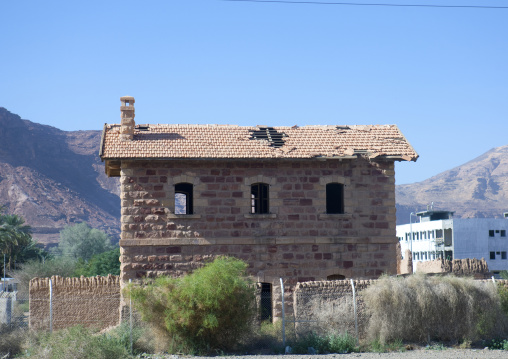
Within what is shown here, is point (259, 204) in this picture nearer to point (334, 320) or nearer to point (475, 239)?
point (334, 320)

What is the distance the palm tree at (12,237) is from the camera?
50.6 metres

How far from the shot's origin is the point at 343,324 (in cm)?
1828

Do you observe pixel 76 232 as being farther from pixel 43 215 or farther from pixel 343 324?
pixel 343 324

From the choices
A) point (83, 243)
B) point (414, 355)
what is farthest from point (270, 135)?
point (83, 243)

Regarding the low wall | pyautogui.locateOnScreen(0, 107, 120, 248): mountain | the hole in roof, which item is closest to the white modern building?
the low wall

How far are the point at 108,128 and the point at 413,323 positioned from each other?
1209cm

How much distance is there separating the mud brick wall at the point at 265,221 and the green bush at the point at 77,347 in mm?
5450

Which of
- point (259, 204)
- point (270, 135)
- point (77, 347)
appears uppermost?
point (270, 135)

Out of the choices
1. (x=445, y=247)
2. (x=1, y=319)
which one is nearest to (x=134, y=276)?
(x=1, y=319)

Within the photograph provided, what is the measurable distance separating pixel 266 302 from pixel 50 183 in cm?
13140

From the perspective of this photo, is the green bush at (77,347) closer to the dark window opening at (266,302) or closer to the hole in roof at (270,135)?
the dark window opening at (266,302)

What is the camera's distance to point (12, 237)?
173 feet

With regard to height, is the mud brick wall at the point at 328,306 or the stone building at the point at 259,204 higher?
the stone building at the point at 259,204

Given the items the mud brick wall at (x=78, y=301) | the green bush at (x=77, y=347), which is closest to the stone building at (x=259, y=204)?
the mud brick wall at (x=78, y=301)
